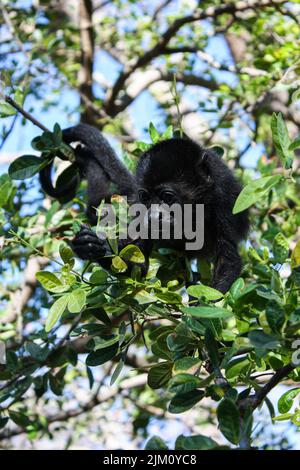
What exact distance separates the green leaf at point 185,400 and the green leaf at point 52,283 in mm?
650

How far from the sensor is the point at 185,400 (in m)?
2.04

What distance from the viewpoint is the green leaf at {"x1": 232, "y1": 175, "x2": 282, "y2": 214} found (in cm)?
209

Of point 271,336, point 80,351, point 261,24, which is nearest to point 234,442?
point 271,336

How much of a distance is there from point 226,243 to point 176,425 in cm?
329

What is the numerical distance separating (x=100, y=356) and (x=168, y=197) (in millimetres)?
1875

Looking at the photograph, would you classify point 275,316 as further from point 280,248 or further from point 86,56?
point 86,56

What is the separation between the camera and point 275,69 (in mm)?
5141

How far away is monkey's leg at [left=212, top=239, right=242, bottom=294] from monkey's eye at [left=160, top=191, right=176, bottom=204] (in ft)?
1.65

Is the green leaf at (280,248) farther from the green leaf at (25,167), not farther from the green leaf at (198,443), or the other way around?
the green leaf at (25,167)

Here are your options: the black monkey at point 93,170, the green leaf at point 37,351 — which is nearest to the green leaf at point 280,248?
the green leaf at point 37,351

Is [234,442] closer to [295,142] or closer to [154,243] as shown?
[295,142]

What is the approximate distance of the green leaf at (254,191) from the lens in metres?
2.09

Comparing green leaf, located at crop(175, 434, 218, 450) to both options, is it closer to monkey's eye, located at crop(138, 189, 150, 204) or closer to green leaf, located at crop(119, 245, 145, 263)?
green leaf, located at crop(119, 245, 145, 263)
